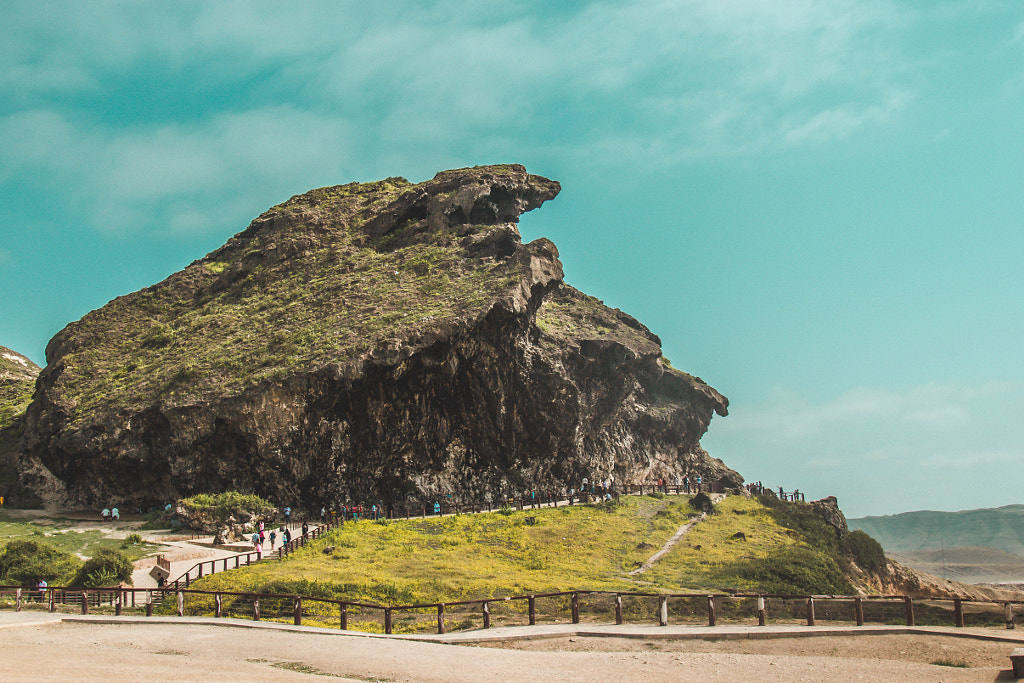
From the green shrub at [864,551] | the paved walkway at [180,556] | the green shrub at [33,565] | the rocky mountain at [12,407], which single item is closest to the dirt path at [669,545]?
the green shrub at [864,551]

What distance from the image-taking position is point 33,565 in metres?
33.6

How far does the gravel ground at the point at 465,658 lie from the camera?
52.0 ft

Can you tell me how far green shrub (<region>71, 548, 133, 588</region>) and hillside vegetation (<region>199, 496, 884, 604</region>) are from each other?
3.63m

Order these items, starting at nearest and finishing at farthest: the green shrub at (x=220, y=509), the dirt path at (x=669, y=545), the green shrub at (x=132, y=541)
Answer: the green shrub at (x=132, y=541) → the dirt path at (x=669, y=545) → the green shrub at (x=220, y=509)

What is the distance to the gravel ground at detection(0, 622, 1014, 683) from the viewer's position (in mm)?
15836

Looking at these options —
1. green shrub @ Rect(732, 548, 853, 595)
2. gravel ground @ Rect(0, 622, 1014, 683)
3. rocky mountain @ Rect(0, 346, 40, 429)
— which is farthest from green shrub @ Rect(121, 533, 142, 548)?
rocky mountain @ Rect(0, 346, 40, 429)

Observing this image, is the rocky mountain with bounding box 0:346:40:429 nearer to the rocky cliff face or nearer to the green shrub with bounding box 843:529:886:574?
the rocky cliff face

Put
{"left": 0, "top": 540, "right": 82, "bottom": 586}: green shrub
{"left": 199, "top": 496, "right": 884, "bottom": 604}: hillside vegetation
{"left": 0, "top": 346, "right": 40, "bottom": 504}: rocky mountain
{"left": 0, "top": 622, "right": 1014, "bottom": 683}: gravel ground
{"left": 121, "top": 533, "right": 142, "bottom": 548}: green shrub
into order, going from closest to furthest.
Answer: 1. {"left": 0, "top": 622, "right": 1014, "bottom": 683}: gravel ground
2. {"left": 199, "top": 496, "right": 884, "bottom": 604}: hillside vegetation
3. {"left": 0, "top": 540, "right": 82, "bottom": 586}: green shrub
4. {"left": 121, "top": 533, "right": 142, "bottom": 548}: green shrub
5. {"left": 0, "top": 346, "right": 40, "bottom": 504}: rocky mountain

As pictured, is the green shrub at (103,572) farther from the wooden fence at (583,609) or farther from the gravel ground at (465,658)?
the gravel ground at (465,658)

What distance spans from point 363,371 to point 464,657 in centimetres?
3550

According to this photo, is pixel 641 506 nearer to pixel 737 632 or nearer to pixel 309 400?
pixel 309 400

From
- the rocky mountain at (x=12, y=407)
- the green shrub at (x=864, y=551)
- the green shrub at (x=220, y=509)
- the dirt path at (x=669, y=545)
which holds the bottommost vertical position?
the green shrub at (x=864, y=551)

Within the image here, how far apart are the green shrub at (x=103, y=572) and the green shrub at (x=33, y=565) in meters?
1.40

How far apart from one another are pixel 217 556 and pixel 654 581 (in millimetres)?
21351
